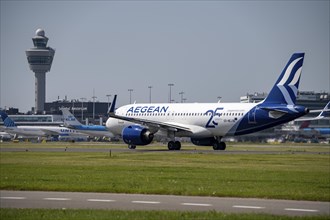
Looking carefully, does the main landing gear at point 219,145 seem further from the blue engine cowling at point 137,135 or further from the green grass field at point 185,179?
the green grass field at point 185,179

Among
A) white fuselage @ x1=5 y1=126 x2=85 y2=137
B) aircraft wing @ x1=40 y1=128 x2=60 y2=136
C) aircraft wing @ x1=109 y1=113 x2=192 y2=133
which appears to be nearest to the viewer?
aircraft wing @ x1=109 y1=113 x2=192 y2=133

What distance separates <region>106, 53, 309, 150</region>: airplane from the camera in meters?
59.7

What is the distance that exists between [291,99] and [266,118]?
2.78 meters

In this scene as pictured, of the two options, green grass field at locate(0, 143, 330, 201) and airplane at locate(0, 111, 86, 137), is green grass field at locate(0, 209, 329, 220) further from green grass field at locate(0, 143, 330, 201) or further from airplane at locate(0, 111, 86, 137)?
airplane at locate(0, 111, 86, 137)

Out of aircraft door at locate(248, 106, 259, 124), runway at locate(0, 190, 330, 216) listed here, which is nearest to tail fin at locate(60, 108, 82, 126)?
aircraft door at locate(248, 106, 259, 124)

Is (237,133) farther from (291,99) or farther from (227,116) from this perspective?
(291,99)

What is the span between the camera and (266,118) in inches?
2354

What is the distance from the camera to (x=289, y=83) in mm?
59781

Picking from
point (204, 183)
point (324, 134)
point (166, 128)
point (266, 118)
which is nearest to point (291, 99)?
point (266, 118)

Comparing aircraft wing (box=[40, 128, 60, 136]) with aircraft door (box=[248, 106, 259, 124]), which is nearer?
aircraft door (box=[248, 106, 259, 124])

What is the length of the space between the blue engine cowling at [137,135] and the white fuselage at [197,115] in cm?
151

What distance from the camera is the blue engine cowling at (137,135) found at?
203 feet

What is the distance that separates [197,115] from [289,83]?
9809 mm

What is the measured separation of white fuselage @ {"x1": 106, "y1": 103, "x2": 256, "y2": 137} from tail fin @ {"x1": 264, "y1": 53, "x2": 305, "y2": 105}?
2521 mm
